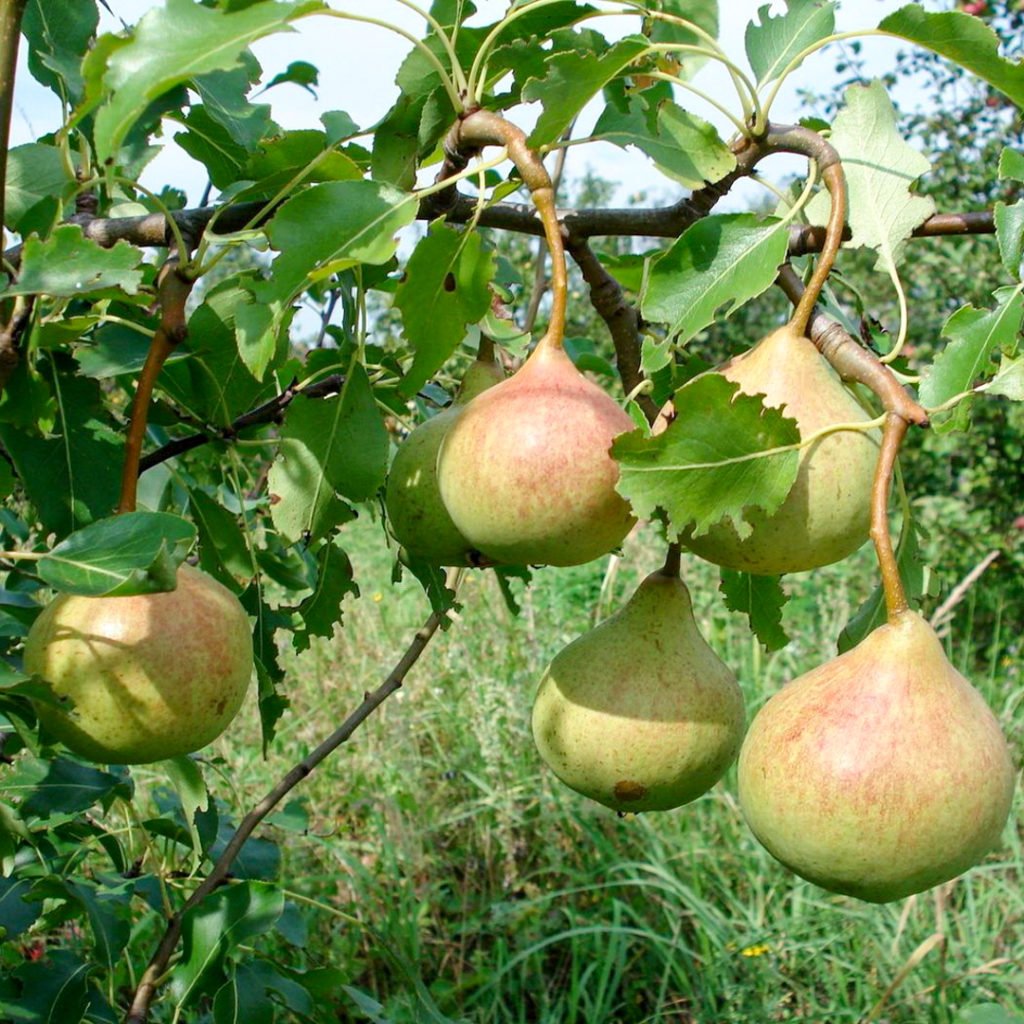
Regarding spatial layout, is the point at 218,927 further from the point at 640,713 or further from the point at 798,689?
the point at 798,689

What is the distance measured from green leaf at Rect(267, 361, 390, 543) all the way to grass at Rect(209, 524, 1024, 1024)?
1.30 m

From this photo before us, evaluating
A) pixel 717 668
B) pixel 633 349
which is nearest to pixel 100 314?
pixel 633 349

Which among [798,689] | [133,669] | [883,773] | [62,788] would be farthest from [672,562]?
[62,788]

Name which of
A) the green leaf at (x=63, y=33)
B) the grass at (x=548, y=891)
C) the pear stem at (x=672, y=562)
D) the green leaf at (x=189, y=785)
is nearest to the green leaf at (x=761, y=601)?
the pear stem at (x=672, y=562)

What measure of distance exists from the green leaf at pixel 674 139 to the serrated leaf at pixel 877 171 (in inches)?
6.0

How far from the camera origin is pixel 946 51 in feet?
3.11

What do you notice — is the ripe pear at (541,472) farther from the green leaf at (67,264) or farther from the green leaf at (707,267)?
the green leaf at (67,264)

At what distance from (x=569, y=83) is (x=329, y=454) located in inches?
17.7

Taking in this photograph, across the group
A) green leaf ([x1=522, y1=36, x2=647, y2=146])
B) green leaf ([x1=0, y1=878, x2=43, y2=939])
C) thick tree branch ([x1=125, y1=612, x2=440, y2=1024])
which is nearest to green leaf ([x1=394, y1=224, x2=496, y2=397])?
green leaf ([x1=522, y1=36, x2=647, y2=146])

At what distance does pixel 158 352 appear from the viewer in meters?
0.98

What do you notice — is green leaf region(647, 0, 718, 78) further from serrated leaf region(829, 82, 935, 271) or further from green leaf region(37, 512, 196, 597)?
green leaf region(37, 512, 196, 597)

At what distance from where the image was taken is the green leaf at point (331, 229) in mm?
917

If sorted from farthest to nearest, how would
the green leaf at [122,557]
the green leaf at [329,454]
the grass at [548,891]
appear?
the grass at [548,891] → the green leaf at [329,454] → the green leaf at [122,557]

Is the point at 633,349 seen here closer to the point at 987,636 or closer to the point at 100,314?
the point at 100,314
